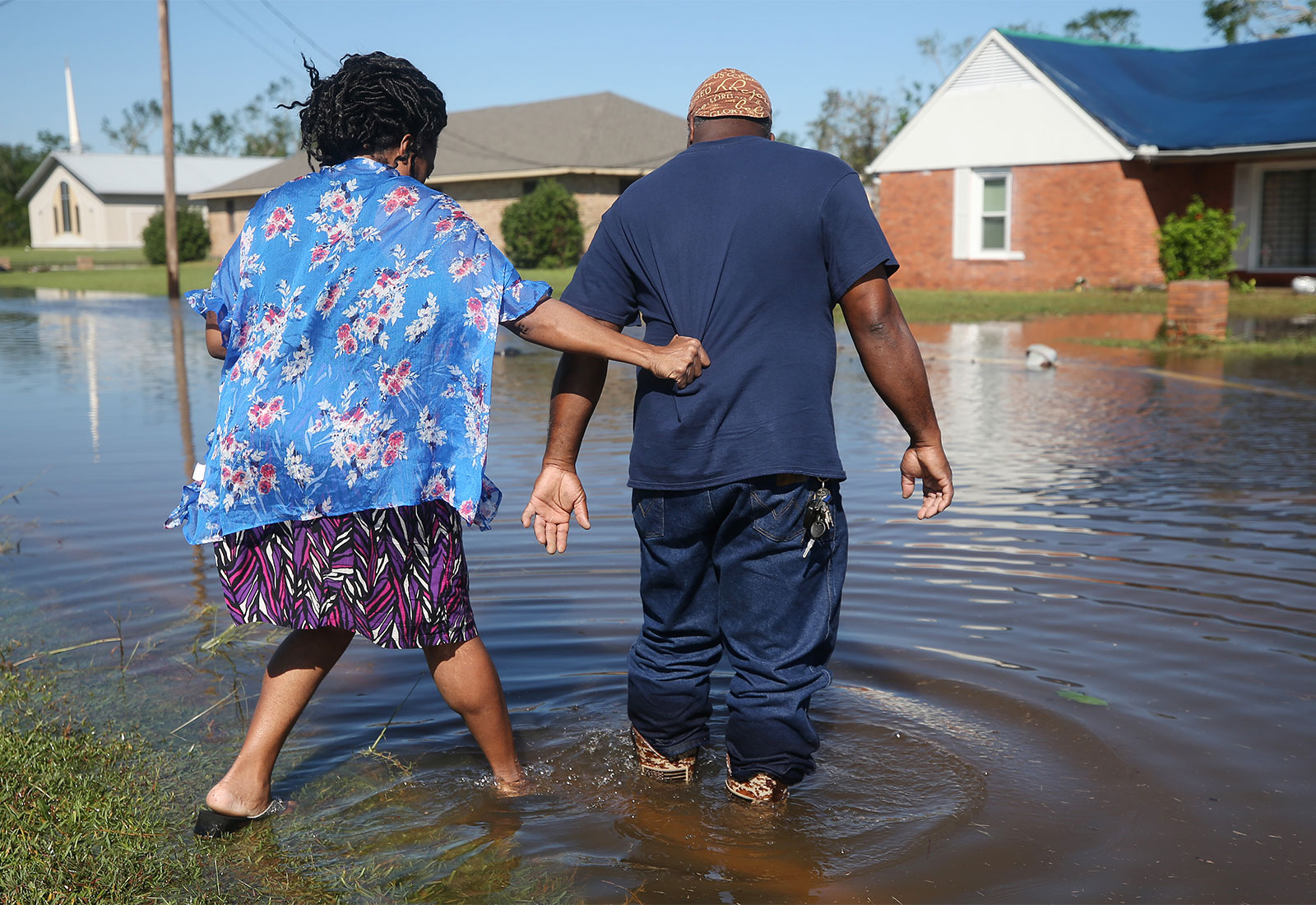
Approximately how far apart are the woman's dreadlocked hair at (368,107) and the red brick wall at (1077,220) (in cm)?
2203

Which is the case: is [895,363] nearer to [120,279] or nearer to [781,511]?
[781,511]

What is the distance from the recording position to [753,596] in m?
3.08

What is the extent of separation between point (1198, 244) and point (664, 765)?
65.2 ft

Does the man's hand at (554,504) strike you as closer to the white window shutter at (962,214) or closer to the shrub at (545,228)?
the white window shutter at (962,214)

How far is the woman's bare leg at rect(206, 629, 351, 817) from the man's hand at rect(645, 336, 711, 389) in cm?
104

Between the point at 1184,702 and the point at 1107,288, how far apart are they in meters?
20.8

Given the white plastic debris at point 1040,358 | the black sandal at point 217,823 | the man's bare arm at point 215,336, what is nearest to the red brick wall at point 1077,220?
the white plastic debris at point 1040,358

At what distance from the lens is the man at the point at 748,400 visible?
2.99 meters

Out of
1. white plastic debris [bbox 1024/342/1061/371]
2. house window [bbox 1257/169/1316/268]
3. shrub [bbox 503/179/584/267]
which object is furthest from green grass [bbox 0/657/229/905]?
shrub [bbox 503/179/584/267]

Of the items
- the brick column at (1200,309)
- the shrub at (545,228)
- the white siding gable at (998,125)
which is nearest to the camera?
the brick column at (1200,309)

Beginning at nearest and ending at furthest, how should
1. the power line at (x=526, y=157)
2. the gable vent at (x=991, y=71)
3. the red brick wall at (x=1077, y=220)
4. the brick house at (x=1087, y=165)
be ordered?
the brick house at (x=1087, y=165) → the red brick wall at (x=1077, y=220) → the gable vent at (x=991, y=71) → the power line at (x=526, y=157)

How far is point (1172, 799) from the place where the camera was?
3254 millimetres

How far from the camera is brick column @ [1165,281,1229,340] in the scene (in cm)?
1439

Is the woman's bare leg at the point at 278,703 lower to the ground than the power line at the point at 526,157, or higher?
lower
